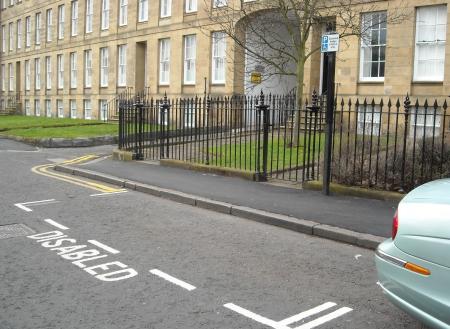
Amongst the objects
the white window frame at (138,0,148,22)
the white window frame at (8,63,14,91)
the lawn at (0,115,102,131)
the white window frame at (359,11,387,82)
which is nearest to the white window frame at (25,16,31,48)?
the white window frame at (8,63,14,91)

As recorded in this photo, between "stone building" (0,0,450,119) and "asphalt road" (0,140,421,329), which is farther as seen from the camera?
"stone building" (0,0,450,119)

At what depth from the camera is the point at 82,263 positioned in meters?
5.90

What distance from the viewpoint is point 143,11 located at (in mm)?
31188

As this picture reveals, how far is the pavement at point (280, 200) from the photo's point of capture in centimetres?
740

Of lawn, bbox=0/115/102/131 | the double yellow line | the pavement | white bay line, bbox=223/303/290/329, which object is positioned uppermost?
lawn, bbox=0/115/102/131

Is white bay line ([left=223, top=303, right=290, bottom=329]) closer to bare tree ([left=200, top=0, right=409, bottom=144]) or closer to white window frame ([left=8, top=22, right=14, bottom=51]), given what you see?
bare tree ([left=200, top=0, right=409, bottom=144])

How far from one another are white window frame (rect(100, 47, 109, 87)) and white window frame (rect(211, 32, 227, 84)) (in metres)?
10.6

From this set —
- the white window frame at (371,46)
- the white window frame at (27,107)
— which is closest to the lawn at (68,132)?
the white window frame at (371,46)

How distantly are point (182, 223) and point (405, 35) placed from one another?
43.8 ft

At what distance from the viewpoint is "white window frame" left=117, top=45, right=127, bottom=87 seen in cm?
3263

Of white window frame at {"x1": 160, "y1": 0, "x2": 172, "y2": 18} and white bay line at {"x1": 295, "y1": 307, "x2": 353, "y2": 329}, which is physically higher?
white window frame at {"x1": 160, "y1": 0, "x2": 172, "y2": 18}

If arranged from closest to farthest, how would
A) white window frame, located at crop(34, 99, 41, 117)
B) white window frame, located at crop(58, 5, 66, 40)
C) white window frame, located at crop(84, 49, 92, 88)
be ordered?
white window frame, located at crop(84, 49, 92, 88) < white window frame, located at crop(58, 5, 66, 40) < white window frame, located at crop(34, 99, 41, 117)

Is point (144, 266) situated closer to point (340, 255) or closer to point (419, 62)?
point (340, 255)

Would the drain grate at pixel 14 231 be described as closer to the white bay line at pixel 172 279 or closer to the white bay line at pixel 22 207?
the white bay line at pixel 22 207
